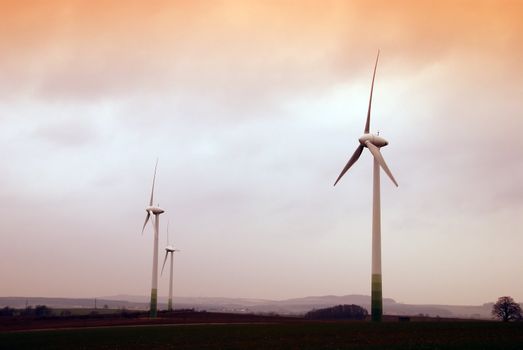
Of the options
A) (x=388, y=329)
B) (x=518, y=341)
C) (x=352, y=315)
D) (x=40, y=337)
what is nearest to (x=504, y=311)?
(x=352, y=315)

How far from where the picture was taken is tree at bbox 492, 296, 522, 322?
87.9 metres

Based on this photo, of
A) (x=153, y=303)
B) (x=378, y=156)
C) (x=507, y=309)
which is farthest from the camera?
(x=153, y=303)

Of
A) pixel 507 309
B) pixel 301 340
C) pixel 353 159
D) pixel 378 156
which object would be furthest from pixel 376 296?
pixel 507 309

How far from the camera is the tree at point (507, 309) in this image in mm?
87938

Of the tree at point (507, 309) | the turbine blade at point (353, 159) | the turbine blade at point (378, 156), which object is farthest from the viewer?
the tree at point (507, 309)

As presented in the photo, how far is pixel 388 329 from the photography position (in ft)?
147

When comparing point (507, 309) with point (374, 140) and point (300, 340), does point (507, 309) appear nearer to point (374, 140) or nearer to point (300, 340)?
point (374, 140)

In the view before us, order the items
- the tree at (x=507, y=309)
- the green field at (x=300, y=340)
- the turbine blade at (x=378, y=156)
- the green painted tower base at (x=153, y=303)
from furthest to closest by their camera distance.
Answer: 1. the green painted tower base at (x=153, y=303)
2. the tree at (x=507, y=309)
3. the turbine blade at (x=378, y=156)
4. the green field at (x=300, y=340)

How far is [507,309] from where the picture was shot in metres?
87.8

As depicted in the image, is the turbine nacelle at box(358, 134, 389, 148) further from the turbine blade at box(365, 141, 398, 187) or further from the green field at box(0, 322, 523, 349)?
the green field at box(0, 322, 523, 349)

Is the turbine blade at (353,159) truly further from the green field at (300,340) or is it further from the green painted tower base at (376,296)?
the green field at (300,340)

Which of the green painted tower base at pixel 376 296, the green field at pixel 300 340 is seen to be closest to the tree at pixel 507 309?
the green painted tower base at pixel 376 296

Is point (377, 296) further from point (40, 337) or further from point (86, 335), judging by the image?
point (40, 337)

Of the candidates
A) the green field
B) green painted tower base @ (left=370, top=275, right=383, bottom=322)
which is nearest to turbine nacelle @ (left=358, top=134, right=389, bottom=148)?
green painted tower base @ (left=370, top=275, right=383, bottom=322)
